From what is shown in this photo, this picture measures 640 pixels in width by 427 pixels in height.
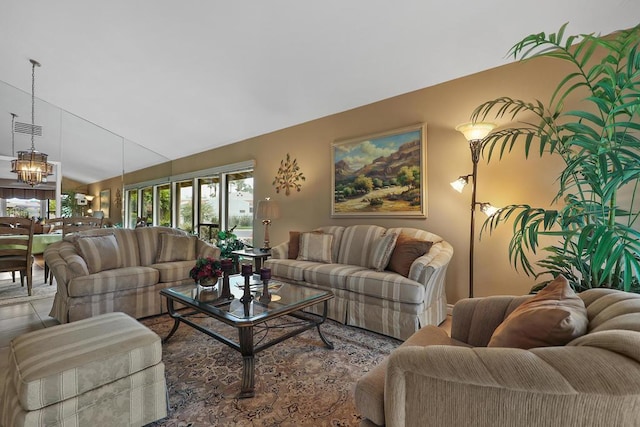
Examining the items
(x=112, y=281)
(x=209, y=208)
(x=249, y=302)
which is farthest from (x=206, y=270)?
(x=209, y=208)

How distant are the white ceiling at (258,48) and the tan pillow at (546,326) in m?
2.33

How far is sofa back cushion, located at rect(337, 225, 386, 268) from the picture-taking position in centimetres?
322

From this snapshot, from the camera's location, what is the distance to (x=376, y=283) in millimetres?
2574

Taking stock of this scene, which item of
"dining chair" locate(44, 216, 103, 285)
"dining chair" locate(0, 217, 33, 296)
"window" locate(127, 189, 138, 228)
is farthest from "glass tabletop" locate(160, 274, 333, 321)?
"window" locate(127, 189, 138, 228)

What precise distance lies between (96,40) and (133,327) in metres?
3.59

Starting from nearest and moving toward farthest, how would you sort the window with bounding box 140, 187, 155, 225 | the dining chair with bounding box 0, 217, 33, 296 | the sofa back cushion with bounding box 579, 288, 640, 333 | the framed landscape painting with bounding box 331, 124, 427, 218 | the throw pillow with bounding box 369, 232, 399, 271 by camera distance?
the sofa back cushion with bounding box 579, 288, 640, 333
the throw pillow with bounding box 369, 232, 399, 271
the framed landscape painting with bounding box 331, 124, 427, 218
the dining chair with bounding box 0, 217, 33, 296
the window with bounding box 140, 187, 155, 225

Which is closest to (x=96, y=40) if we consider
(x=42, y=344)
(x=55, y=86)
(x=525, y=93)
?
(x=55, y=86)

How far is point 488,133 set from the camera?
8.61 feet

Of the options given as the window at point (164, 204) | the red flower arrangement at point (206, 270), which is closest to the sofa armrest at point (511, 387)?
the red flower arrangement at point (206, 270)

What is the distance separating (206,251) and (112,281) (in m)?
1.00

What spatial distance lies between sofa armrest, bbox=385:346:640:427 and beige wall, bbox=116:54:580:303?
233cm

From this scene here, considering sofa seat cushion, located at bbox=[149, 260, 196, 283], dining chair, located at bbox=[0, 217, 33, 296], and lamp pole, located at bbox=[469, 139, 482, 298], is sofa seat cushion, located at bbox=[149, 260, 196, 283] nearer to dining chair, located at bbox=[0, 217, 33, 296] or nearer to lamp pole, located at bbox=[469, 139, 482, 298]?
dining chair, located at bbox=[0, 217, 33, 296]

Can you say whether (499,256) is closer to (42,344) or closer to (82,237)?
(42,344)

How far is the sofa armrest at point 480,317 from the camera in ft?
4.71
